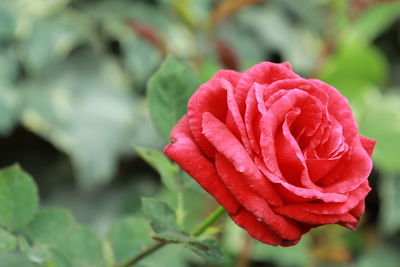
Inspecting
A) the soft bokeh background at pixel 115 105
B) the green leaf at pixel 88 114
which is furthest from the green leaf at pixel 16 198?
the green leaf at pixel 88 114

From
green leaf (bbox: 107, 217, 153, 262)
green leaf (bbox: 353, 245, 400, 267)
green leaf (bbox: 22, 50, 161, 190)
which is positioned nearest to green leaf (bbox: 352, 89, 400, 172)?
green leaf (bbox: 353, 245, 400, 267)

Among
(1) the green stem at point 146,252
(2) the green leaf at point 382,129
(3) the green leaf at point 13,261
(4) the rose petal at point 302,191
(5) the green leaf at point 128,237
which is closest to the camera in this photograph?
(4) the rose petal at point 302,191

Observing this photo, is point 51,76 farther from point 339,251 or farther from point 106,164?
point 339,251

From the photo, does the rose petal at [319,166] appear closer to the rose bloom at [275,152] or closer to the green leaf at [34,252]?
the rose bloom at [275,152]

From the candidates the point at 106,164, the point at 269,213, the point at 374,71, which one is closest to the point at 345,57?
Result: the point at 374,71

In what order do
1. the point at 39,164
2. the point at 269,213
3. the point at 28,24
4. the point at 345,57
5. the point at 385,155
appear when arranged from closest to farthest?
the point at 269,213
the point at 385,155
the point at 345,57
the point at 28,24
the point at 39,164

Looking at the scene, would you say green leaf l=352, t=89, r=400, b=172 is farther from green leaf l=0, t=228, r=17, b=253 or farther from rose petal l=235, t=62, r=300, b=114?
green leaf l=0, t=228, r=17, b=253
